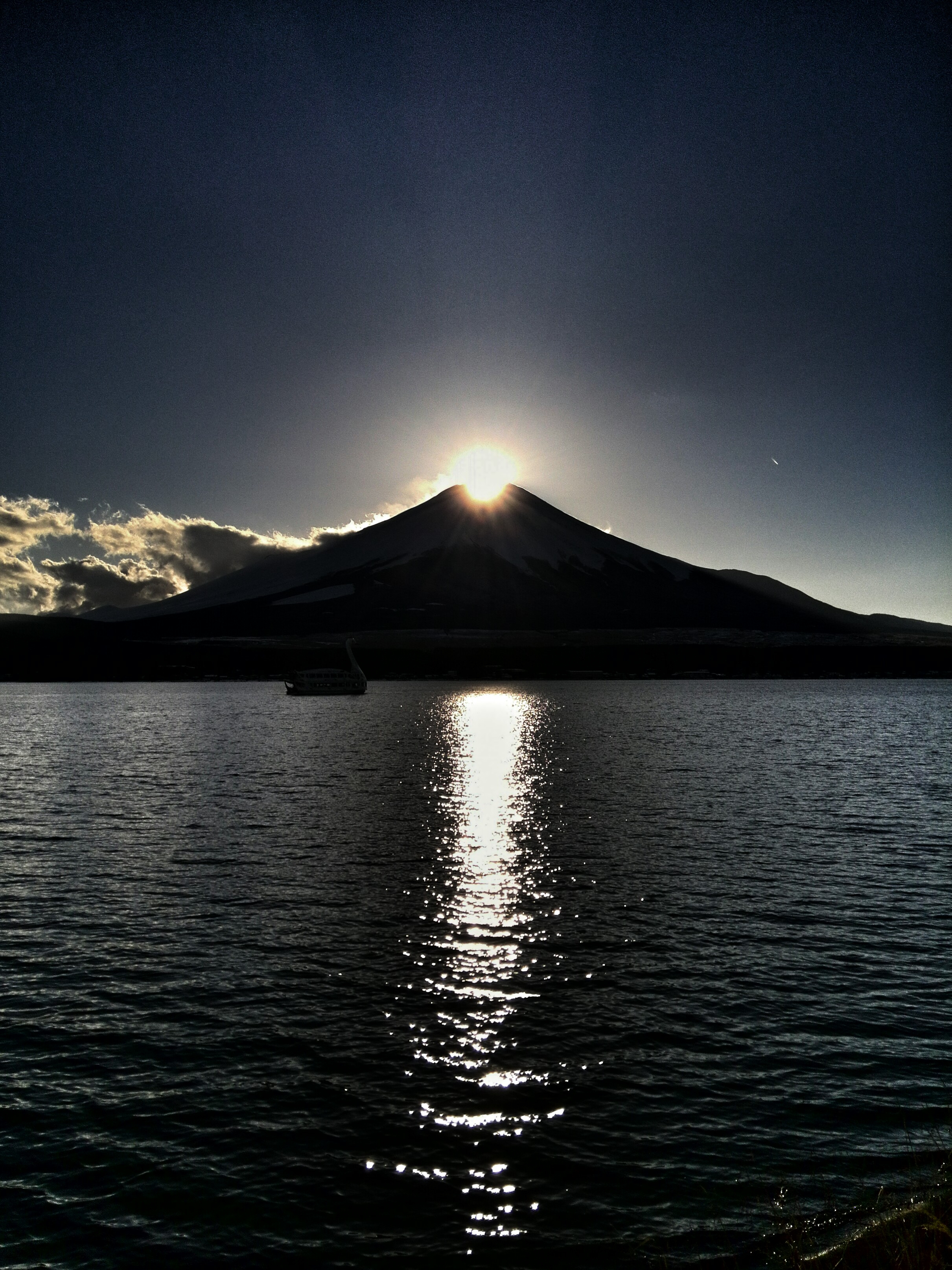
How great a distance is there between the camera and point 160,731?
343 ft

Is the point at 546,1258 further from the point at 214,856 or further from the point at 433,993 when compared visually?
the point at 214,856

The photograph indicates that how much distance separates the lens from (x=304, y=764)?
2825 inches

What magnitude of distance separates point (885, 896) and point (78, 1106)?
25.8m

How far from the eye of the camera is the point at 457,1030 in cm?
1830

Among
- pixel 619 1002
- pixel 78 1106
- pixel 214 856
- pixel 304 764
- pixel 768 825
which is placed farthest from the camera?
pixel 304 764

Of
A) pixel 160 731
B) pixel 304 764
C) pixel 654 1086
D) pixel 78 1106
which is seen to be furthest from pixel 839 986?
pixel 160 731

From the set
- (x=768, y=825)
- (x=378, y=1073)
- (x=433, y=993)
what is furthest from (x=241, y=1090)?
(x=768, y=825)

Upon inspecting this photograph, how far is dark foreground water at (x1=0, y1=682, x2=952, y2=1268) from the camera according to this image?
1247cm

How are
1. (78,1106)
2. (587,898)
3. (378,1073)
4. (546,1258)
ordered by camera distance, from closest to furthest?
(546,1258) < (78,1106) < (378,1073) < (587,898)

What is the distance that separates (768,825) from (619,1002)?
26123 millimetres

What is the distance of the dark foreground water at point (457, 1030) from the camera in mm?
12469

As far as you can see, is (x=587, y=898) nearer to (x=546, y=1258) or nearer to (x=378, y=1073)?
(x=378, y=1073)

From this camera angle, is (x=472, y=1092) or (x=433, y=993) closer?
(x=472, y=1092)

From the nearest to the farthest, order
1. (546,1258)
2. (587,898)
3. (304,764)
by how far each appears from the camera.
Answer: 1. (546,1258)
2. (587,898)
3. (304,764)
